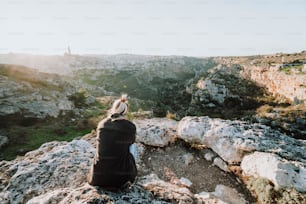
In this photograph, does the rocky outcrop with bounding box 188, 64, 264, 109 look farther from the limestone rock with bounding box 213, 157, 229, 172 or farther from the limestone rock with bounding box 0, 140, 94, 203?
the limestone rock with bounding box 0, 140, 94, 203

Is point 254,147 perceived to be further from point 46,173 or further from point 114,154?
point 46,173

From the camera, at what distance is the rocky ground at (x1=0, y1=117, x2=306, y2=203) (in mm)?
4598

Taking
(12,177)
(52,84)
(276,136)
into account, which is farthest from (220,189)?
(52,84)

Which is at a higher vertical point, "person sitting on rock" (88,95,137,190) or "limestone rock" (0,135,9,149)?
"person sitting on rock" (88,95,137,190)

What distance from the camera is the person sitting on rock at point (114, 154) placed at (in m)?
4.04

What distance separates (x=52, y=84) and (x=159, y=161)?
30.2 metres

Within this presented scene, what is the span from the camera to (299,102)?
20094mm

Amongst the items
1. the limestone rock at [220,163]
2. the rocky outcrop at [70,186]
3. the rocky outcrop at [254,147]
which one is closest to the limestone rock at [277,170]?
the rocky outcrop at [254,147]

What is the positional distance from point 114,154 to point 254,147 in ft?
13.8

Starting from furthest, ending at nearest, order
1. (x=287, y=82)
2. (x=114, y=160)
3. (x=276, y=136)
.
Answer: (x=287, y=82)
(x=276, y=136)
(x=114, y=160)

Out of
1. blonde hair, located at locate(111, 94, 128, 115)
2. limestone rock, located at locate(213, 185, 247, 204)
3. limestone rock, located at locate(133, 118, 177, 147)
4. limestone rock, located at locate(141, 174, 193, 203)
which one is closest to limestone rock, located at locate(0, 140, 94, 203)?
limestone rock, located at locate(141, 174, 193, 203)

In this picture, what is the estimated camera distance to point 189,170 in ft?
22.2

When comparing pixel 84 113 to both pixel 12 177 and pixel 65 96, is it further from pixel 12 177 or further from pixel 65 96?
pixel 12 177

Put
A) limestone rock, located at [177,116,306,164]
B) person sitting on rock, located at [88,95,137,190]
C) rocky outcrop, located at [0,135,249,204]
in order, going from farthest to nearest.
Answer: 1. limestone rock, located at [177,116,306,164]
2. rocky outcrop, located at [0,135,249,204]
3. person sitting on rock, located at [88,95,137,190]
